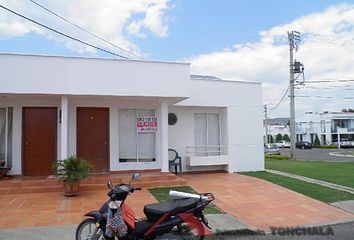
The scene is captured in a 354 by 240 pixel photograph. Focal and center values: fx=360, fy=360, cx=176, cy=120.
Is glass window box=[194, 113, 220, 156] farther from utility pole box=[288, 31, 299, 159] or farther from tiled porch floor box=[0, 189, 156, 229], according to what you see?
utility pole box=[288, 31, 299, 159]

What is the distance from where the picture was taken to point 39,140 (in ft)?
39.7

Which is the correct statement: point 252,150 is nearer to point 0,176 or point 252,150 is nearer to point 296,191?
point 296,191

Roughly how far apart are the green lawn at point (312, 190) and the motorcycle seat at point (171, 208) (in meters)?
5.33

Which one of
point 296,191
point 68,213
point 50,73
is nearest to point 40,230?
point 68,213

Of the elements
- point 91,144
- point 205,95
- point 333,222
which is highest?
point 205,95

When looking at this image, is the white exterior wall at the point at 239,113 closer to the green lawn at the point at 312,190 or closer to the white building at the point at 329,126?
the green lawn at the point at 312,190

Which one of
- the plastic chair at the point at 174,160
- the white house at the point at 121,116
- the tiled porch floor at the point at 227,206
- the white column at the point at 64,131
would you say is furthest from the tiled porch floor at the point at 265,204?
the white column at the point at 64,131

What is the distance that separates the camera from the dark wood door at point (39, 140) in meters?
12.0

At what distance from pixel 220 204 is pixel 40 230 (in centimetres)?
426

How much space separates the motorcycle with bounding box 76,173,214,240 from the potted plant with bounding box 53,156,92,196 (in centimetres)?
439

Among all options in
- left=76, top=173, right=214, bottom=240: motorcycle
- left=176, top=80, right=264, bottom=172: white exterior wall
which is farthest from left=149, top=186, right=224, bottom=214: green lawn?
left=176, top=80, right=264, bottom=172: white exterior wall

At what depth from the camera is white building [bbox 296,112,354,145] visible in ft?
213

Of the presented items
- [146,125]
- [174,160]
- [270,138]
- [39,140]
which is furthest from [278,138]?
[39,140]

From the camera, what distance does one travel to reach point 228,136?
48.0 ft
